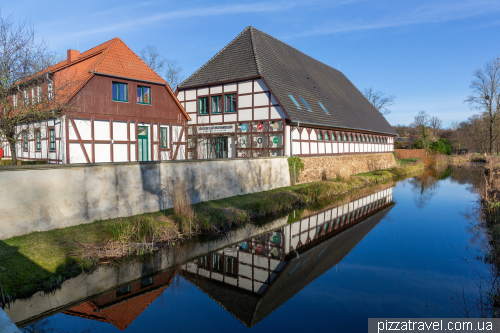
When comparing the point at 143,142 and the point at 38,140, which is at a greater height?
the point at 38,140

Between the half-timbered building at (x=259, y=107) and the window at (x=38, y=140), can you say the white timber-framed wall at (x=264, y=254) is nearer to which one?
the half-timbered building at (x=259, y=107)

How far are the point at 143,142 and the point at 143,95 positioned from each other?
8.09ft

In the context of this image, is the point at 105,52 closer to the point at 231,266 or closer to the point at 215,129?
the point at 215,129

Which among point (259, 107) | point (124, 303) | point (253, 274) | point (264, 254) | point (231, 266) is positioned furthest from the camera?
point (259, 107)

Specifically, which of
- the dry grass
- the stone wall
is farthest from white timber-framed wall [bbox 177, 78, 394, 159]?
the stone wall

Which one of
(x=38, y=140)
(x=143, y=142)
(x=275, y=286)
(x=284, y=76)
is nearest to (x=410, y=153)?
(x=284, y=76)

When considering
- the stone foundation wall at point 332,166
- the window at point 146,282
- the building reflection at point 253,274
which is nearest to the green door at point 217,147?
the stone foundation wall at point 332,166

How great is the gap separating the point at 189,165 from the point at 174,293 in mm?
5434

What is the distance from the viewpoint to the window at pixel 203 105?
1983 cm

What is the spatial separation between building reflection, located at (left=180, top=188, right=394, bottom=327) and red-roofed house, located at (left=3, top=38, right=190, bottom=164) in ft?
32.6

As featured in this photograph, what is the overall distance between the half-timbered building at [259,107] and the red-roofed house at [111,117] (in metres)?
1.69

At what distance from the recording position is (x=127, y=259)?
703 cm

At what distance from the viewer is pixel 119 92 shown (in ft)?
54.3

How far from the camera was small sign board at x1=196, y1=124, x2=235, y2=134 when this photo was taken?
18.5 meters
